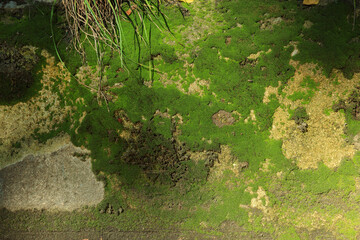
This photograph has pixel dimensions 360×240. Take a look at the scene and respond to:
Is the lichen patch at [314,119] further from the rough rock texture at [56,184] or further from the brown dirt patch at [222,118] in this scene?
the rough rock texture at [56,184]

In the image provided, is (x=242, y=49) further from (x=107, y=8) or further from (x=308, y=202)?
(x=308, y=202)

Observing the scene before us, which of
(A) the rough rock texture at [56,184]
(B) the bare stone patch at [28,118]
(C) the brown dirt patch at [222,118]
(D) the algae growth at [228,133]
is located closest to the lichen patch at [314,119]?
(D) the algae growth at [228,133]

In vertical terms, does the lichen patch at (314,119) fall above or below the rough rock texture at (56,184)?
above

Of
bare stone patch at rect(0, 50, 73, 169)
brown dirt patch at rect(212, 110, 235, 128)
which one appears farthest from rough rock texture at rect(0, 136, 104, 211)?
brown dirt patch at rect(212, 110, 235, 128)

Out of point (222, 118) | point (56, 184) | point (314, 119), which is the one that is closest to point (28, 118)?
point (56, 184)

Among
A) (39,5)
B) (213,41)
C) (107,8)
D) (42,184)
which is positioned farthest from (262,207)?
(39,5)

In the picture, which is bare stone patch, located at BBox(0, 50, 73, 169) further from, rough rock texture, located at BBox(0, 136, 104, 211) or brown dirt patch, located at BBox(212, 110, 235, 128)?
brown dirt patch, located at BBox(212, 110, 235, 128)

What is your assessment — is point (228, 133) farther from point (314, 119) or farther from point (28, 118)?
point (28, 118)

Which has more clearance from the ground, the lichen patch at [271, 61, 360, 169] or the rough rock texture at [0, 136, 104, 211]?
the lichen patch at [271, 61, 360, 169]
